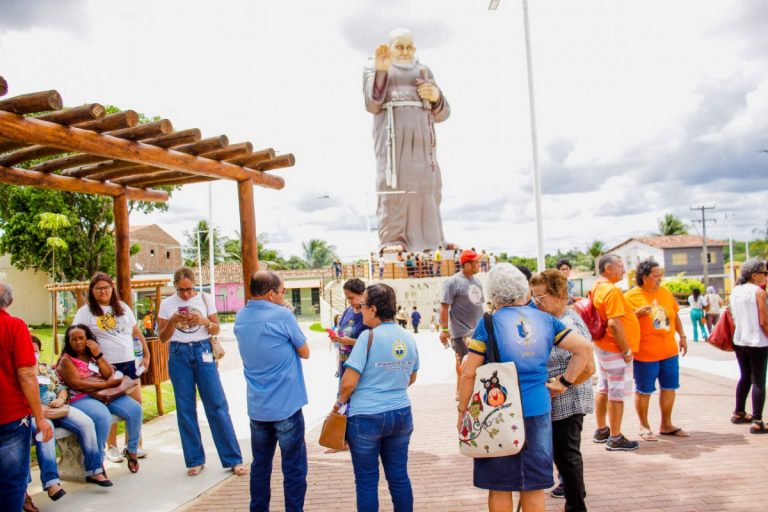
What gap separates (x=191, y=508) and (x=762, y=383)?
5.13 metres

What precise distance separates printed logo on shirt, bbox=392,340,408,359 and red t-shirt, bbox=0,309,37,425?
216 centimetres

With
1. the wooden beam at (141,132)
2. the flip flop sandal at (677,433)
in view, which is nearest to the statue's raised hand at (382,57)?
the wooden beam at (141,132)

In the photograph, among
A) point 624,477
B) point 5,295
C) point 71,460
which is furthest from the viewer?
point 71,460

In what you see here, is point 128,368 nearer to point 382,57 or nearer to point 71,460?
point 71,460

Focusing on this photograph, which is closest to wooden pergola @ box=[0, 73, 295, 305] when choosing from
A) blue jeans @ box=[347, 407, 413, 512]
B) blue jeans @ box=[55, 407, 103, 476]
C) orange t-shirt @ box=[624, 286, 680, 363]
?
blue jeans @ box=[55, 407, 103, 476]

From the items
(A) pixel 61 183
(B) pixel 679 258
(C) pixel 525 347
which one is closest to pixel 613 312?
(C) pixel 525 347

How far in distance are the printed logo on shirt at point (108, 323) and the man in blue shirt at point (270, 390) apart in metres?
1.98

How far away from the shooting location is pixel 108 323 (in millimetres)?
5238

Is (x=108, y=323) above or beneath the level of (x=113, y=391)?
above

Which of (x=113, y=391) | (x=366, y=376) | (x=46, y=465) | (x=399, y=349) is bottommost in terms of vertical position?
(x=46, y=465)

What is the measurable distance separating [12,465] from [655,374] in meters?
4.99

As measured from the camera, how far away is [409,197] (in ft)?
79.1

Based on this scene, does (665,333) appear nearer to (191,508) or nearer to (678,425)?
(678,425)

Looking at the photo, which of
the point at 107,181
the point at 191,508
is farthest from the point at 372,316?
the point at 107,181
